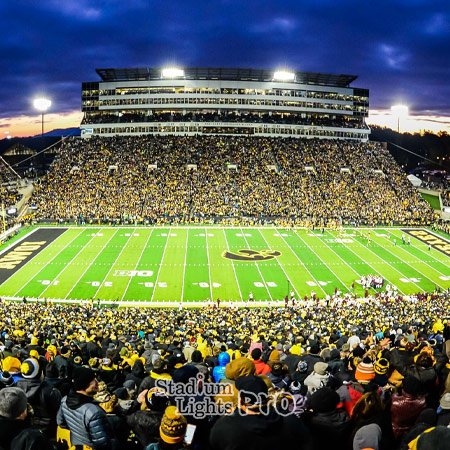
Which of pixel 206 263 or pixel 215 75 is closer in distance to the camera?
pixel 206 263

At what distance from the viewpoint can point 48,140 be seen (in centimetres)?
15038

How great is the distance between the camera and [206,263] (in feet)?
115

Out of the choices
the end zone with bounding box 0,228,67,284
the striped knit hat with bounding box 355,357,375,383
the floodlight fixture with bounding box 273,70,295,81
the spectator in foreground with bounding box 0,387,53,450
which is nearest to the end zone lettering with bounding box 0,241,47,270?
the end zone with bounding box 0,228,67,284

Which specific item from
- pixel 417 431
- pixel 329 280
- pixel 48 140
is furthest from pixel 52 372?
pixel 48 140

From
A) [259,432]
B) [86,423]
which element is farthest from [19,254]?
[259,432]

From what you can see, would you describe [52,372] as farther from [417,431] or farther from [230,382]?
[417,431]

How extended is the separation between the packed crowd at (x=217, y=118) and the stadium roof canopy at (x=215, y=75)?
20.5 ft

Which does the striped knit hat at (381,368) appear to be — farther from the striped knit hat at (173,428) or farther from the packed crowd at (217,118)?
the packed crowd at (217,118)

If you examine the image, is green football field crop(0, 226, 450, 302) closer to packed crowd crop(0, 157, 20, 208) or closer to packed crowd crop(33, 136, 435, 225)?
packed crowd crop(33, 136, 435, 225)

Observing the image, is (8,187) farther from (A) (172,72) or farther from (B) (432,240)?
(B) (432,240)

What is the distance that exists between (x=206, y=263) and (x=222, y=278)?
354 centimetres

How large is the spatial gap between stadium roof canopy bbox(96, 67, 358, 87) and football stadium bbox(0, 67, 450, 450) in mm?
431

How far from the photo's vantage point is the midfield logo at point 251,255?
36906 millimetres

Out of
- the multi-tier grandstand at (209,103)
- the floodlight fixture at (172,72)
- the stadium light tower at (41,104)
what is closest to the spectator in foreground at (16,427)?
the stadium light tower at (41,104)
